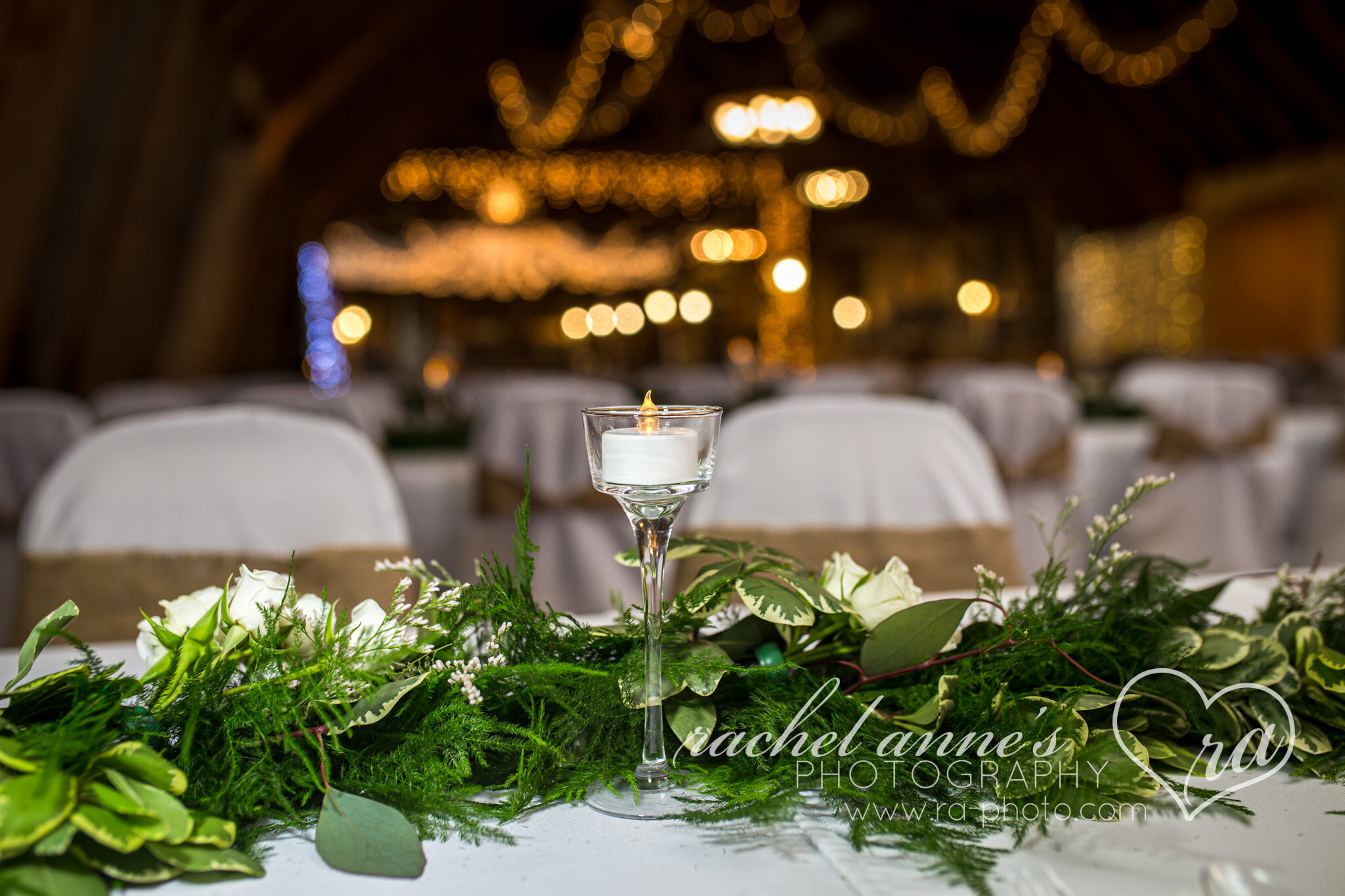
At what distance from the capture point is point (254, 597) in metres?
0.61

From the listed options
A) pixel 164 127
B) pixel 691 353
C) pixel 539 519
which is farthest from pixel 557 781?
pixel 691 353

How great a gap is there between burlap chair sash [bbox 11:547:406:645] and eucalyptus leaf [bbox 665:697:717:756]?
0.64m

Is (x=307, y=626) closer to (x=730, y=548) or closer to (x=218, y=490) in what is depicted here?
(x=730, y=548)

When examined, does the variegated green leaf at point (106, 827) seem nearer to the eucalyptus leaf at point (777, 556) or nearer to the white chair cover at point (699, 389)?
the eucalyptus leaf at point (777, 556)

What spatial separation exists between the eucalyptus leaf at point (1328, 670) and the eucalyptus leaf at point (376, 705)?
1.94 ft

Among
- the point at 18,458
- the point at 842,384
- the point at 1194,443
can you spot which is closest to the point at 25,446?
the point at 18,458

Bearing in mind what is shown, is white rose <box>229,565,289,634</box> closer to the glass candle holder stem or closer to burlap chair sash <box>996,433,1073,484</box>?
the glass candle holder stem

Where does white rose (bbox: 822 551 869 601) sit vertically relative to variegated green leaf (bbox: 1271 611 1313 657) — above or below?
above

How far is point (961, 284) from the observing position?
14.1 m

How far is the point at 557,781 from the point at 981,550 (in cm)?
93

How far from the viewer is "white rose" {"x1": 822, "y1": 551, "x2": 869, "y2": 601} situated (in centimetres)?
69

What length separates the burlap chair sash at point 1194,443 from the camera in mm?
3490

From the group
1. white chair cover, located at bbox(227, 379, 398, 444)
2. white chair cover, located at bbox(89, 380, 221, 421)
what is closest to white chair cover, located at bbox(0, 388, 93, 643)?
white chair cover, located at bbox(89, 380, 221, 421)

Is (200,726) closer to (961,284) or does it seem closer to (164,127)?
(164,127)
